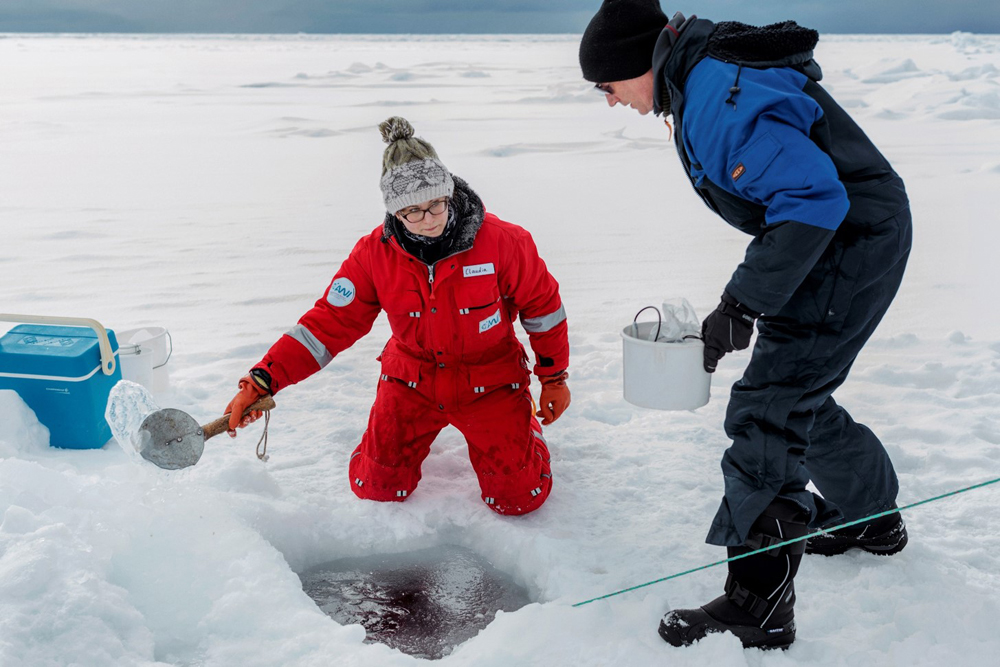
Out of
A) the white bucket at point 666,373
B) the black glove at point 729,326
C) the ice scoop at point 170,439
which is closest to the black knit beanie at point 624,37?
the black glove at point 729,326

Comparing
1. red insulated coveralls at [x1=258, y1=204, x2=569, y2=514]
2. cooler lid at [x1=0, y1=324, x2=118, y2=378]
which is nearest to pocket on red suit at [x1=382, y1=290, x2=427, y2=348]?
red insulated coveralls at [x1=258, y1=204, x2=569, y2=514]

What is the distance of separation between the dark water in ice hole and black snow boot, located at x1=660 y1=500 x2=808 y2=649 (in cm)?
49

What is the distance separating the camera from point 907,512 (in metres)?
2.44

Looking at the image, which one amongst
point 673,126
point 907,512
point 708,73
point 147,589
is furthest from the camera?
point 907,512

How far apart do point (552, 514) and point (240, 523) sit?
91 centimetres

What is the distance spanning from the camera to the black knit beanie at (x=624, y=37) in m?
1.78

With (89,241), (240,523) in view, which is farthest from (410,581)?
(89,241)

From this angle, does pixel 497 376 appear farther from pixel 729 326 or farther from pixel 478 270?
pixel 729 326

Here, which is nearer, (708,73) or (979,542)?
(708,73)

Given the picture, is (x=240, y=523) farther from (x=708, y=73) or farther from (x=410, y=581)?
(x=708, y=73)

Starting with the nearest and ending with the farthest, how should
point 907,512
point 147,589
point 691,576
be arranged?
point 147,589 < point 691,576 < point 907,512

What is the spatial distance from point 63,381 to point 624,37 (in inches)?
84.3

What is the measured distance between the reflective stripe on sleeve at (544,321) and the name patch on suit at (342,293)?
1.73 ft

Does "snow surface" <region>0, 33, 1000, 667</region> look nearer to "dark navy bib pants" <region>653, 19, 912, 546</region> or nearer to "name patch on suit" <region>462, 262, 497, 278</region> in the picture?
"dark navy bib pants" <region>653, 19, 912, 546</region>
